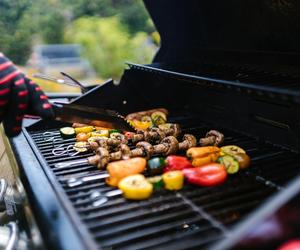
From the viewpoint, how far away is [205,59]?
3129mm

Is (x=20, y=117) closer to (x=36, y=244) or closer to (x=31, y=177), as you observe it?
(x=31, y=177)

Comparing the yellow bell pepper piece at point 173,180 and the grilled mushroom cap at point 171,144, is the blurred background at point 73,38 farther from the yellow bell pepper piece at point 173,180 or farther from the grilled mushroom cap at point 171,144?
the yellow bell pepper piece at point 173,180

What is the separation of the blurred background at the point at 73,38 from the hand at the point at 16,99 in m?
6.97

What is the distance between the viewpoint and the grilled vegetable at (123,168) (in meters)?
2.08

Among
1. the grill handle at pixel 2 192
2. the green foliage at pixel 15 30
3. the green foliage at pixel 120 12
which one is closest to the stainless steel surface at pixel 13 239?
the grill handle at pixel 2 192

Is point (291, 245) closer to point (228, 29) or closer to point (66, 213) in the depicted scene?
point (66, 213)

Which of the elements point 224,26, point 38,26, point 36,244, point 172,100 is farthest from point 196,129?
point 38,26

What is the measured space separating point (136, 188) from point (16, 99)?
68cm

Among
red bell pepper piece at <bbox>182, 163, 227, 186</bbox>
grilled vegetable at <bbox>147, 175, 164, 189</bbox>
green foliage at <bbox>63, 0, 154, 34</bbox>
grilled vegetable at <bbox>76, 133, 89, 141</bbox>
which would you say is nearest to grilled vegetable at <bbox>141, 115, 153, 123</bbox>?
grilled vegetable at <bbox>76, 133, 89, 141</bbox>

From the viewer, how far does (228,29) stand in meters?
2.87

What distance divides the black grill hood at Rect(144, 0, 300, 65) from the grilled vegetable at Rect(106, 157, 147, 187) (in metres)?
1.07

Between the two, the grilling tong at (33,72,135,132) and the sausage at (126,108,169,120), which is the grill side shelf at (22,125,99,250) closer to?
the grilling tong at (33,72,135,132)

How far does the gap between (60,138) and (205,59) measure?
126 cm

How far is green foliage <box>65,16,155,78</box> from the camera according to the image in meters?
9.23
